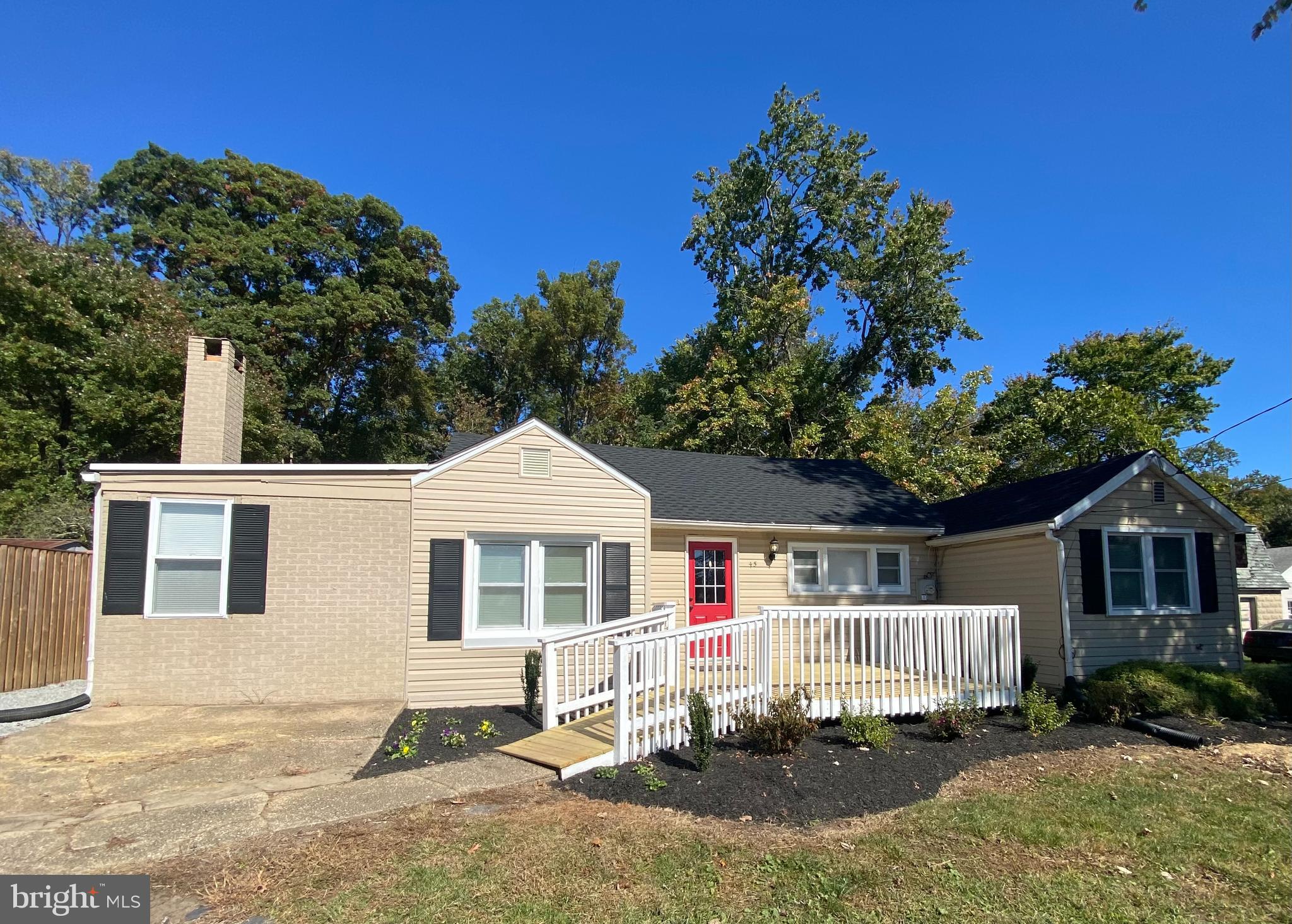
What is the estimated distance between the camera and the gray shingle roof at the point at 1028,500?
11.4m

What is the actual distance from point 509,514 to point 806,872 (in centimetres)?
653

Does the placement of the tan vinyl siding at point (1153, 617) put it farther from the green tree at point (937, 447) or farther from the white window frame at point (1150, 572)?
the green tree at point (937, 447)

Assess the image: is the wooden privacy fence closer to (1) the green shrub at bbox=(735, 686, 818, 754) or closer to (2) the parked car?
(1) the green shrub at bbox=(735, 686, 818, 754)

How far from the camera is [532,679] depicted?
908 cm

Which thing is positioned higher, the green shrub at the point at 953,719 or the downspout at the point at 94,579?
the downspout at the point at 94,579

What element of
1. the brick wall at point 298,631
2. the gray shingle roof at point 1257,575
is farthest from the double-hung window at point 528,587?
the gray shingle roof at point 1257,575

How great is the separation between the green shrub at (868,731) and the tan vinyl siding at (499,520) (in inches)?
145

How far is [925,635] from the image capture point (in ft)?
29.4

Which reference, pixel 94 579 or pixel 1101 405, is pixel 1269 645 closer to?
pixel 1101 405

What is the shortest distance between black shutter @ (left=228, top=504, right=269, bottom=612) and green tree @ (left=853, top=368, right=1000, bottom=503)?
14.9 m

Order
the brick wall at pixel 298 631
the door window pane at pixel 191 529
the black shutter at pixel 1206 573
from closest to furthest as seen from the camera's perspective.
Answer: the brick wall at pixel 298 631 < the door window pane at pixel 191 529 < the black shutter at pixel 1206 573

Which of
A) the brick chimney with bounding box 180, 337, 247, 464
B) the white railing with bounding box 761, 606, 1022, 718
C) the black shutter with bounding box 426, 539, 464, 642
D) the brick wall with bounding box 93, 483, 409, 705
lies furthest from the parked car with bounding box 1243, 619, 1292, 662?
the brick chimney with bounding box 180, 337, 247, 464

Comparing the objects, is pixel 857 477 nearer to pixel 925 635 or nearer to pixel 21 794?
pixel 925 635

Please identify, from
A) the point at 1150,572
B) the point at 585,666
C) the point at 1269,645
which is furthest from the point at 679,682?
the point at 1269,645
